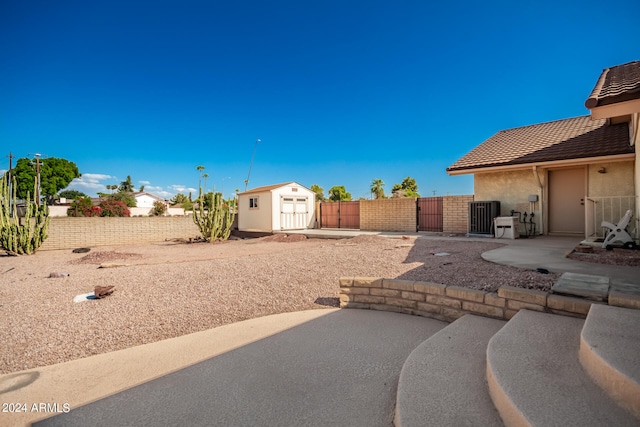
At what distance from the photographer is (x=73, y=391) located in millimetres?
2145

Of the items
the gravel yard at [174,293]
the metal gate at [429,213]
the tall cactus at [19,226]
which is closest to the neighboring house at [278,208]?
the metal gate at [429,213]

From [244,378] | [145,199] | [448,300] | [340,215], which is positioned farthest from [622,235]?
[145,199]

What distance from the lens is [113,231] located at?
1322cm

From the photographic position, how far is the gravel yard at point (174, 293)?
3086 mm

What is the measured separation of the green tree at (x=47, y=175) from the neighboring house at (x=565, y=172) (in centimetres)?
5609

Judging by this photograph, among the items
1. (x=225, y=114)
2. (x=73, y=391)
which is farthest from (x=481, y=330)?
(x=225, y=114)

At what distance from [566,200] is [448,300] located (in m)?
9.15

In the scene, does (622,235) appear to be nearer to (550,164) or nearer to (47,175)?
(550,164)

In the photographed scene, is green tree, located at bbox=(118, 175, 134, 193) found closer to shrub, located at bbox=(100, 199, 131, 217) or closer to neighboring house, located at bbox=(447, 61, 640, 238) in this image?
shrub, located at bbox=(100, 199, 131, 217)

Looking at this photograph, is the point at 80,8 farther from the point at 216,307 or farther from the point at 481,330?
the point at 481,330

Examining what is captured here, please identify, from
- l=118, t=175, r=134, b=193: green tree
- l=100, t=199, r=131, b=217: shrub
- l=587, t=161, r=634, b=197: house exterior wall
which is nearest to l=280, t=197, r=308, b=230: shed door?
l=587, t=161, r=634, b=197: house exterior wall

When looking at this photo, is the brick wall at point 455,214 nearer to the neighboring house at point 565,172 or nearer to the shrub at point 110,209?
the neighboring house at point 565,172

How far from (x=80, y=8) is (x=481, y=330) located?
13.5m

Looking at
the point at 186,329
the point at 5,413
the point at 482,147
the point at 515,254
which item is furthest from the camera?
the point at 482,147
